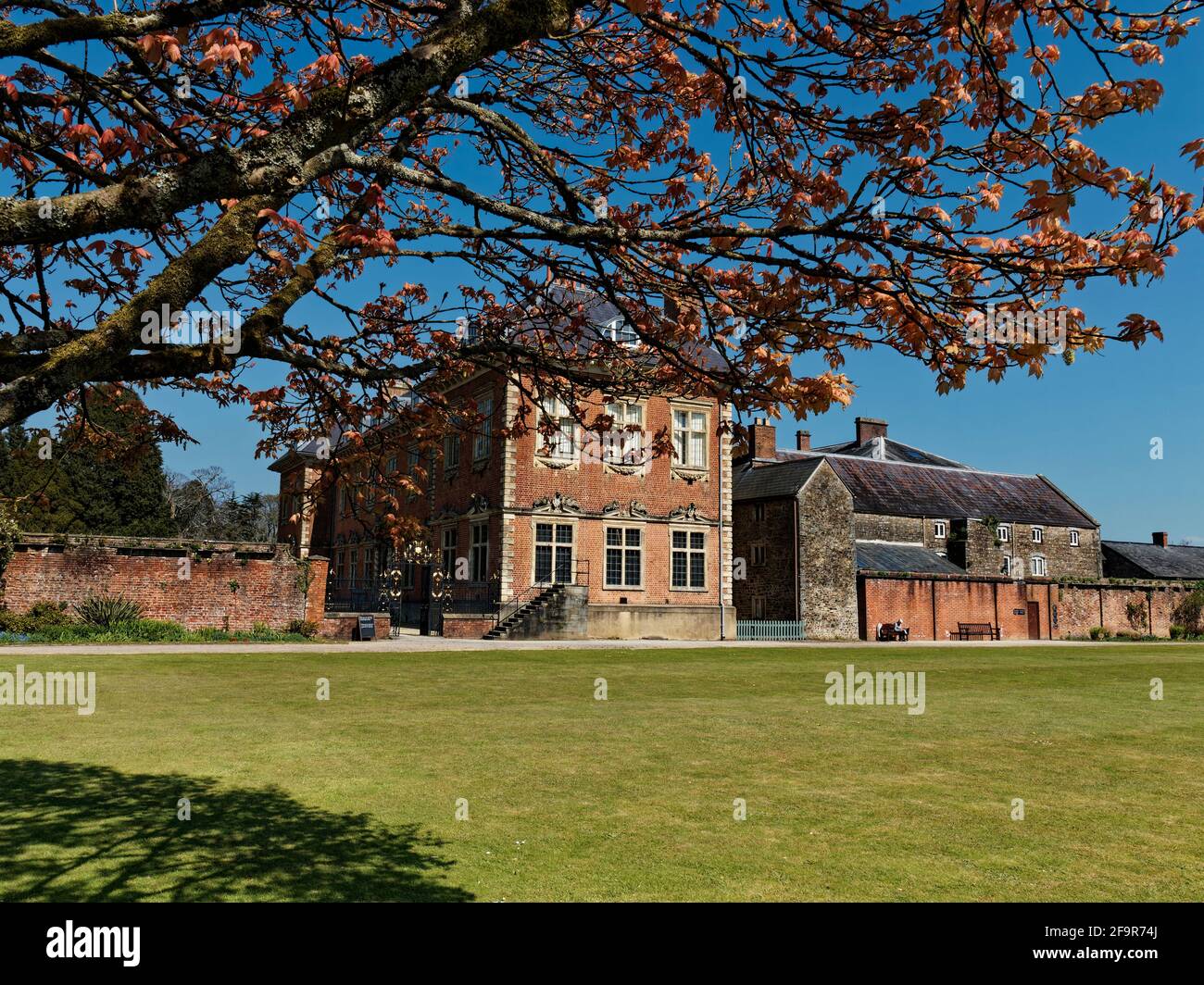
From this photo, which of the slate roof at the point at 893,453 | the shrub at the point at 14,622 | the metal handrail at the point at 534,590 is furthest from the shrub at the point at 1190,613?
the shrub at the point at 14,622

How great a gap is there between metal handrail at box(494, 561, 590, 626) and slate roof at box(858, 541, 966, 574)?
47.7 feet

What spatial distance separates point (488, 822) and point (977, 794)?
4421mm

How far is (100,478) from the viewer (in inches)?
1909

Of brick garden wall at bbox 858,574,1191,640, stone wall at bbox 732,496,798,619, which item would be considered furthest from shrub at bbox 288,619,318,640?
brick garden wall at bbox 858,574,1191,640

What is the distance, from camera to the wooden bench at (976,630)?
45.4 metres

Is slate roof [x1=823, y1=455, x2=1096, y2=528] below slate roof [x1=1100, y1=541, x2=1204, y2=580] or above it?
above

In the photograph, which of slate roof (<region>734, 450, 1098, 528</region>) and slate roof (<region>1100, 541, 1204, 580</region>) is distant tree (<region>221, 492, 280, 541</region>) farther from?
slate roof (<region>1100, 541, 1204, 580</region>)

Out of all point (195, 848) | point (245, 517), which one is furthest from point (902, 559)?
point (245, 517)

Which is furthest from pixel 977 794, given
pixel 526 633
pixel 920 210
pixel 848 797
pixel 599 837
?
pixel 526 633

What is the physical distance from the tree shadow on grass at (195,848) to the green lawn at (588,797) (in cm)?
2

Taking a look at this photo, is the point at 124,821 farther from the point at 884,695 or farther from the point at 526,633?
the point at 526,633

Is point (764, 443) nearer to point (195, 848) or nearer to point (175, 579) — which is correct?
point (175, 579)

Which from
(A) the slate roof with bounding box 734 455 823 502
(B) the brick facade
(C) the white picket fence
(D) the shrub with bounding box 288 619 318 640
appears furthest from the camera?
(A) the slate roof with bounding box 734 455 823 502

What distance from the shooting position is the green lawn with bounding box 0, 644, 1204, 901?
5.68m
